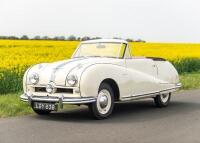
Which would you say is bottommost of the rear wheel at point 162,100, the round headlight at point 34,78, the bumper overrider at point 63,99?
the rear wheel at point 162,100

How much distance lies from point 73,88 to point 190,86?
8.46m

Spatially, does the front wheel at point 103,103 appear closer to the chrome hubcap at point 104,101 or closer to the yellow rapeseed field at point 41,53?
the chrome hubcap at point 104,101

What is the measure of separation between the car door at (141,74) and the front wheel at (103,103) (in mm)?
753

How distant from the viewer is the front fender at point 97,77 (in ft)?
29.6

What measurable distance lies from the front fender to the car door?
35 centimetres

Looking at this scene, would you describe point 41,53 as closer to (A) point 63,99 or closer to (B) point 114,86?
(B) point 114,86

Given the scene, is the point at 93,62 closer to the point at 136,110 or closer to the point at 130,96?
the point at 130,96

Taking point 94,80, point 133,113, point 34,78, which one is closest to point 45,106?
point 34,78

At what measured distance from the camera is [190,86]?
1677cm

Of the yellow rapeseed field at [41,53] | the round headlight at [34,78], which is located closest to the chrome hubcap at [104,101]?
the round headlight at [34,78]

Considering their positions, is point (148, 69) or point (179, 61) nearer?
point (148, 69)

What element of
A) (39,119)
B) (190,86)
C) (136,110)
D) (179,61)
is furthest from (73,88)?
(179,61)

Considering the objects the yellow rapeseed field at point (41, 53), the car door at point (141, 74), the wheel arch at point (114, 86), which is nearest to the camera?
the wheel arch at point (114, 86)

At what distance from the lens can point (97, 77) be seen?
925cm
